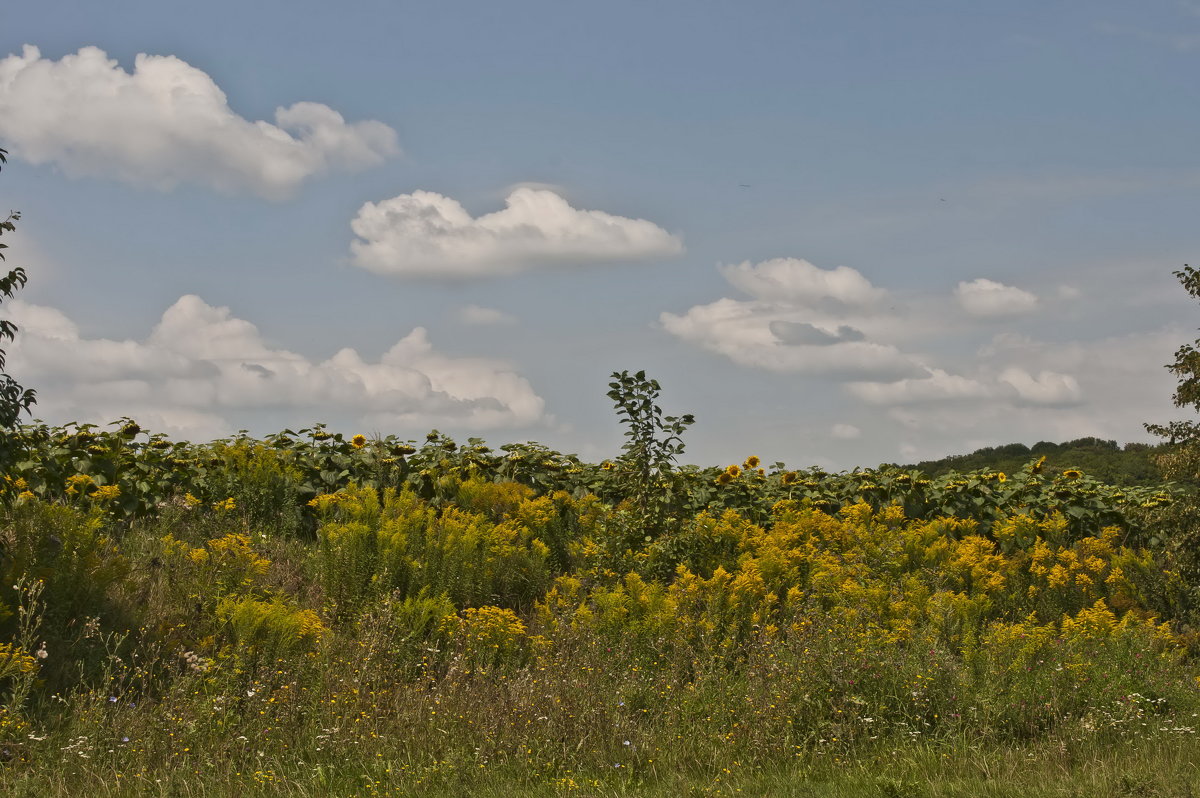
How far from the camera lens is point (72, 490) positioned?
9203 millimetres

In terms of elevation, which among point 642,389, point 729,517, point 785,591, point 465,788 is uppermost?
point 642,389

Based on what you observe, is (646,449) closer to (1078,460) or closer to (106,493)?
(106,493)

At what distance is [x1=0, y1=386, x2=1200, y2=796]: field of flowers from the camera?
6.12 meters

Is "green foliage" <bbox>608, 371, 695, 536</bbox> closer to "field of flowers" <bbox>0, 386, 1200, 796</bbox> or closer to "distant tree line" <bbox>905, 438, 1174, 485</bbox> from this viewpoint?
"field of flowers" <bbox>0, 386, 1200, 796</bbox>

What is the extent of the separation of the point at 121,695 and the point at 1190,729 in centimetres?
692

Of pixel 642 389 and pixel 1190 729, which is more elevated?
Answer: pixel 642 389

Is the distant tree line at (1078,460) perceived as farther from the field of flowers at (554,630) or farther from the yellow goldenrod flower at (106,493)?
the yellow goldenrod flower at (106,493)

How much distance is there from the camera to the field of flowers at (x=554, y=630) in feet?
20.1

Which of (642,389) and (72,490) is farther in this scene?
(642,389)

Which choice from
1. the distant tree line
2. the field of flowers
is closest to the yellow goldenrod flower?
the field of flowers

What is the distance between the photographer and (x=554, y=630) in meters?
8.10

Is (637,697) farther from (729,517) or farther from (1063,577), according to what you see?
(1063,577)

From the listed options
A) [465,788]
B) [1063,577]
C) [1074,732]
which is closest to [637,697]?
[465,788]

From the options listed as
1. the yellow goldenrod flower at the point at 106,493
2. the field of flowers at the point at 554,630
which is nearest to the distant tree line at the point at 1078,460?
the field of flowers at the point at 554,630
